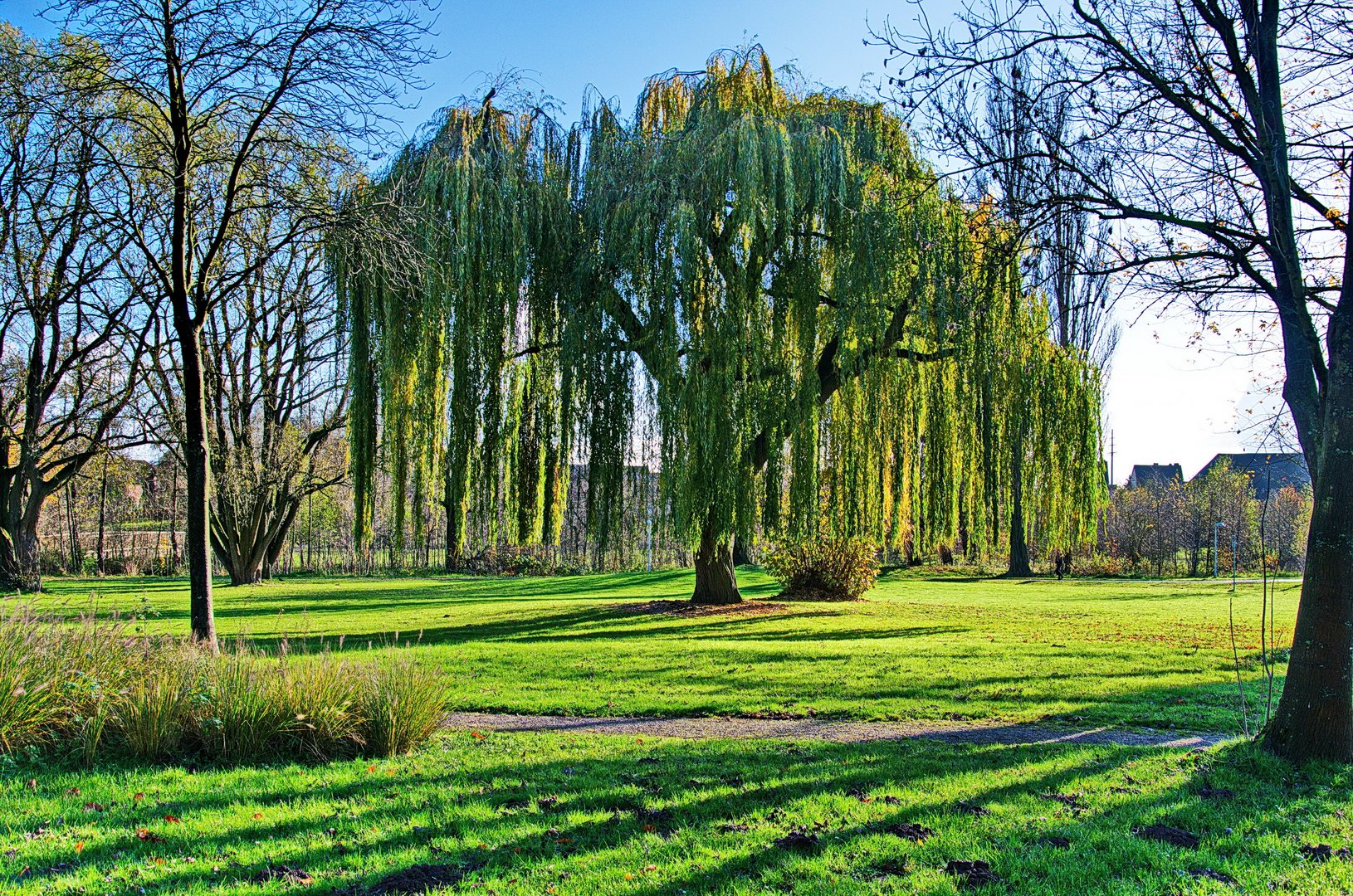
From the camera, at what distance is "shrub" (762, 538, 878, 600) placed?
57.1 feet

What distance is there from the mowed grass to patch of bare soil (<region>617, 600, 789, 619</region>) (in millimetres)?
118

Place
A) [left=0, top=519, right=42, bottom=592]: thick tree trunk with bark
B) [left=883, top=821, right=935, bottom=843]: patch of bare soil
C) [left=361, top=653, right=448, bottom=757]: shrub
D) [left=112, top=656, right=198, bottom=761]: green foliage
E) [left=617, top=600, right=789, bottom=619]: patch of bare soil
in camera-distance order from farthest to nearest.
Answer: [left=0, top=519, right=42, bottom=592]: thick tree trunk with bark, [left=617, top=600, right=789, bottom=619]: patch of bare soil, [left=361, top=653, right=448, bottom=757]: shrub, [left=112, top=656, right=198, bottom=761]: green foliage, [left=883, top=821, right=935, bottom=843]: patch of bare soil

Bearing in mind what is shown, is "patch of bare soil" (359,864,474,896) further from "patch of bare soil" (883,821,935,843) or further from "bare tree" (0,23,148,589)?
"bare tree" (0,23,148,589)

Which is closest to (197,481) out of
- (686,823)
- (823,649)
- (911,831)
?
(686,823)

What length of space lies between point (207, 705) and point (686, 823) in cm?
352

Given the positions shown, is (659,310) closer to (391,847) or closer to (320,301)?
(391,847)

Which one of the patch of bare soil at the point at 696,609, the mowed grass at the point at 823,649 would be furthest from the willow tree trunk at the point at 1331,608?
the patch of bare soil at the point at 696,609

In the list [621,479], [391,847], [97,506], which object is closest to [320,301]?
[621,479]

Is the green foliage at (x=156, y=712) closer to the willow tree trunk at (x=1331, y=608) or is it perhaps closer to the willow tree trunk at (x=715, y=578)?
the willow tree trunk at (x=1331, y=608)

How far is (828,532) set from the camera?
12.5m

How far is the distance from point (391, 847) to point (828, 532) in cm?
962

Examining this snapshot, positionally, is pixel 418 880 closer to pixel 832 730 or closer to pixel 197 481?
pixel 832 730

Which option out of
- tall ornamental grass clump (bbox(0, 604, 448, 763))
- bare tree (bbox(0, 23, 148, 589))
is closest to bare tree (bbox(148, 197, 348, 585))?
bare tree (bbox(0, 23, 148, 589))

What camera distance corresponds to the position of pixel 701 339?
11602 millimetres
